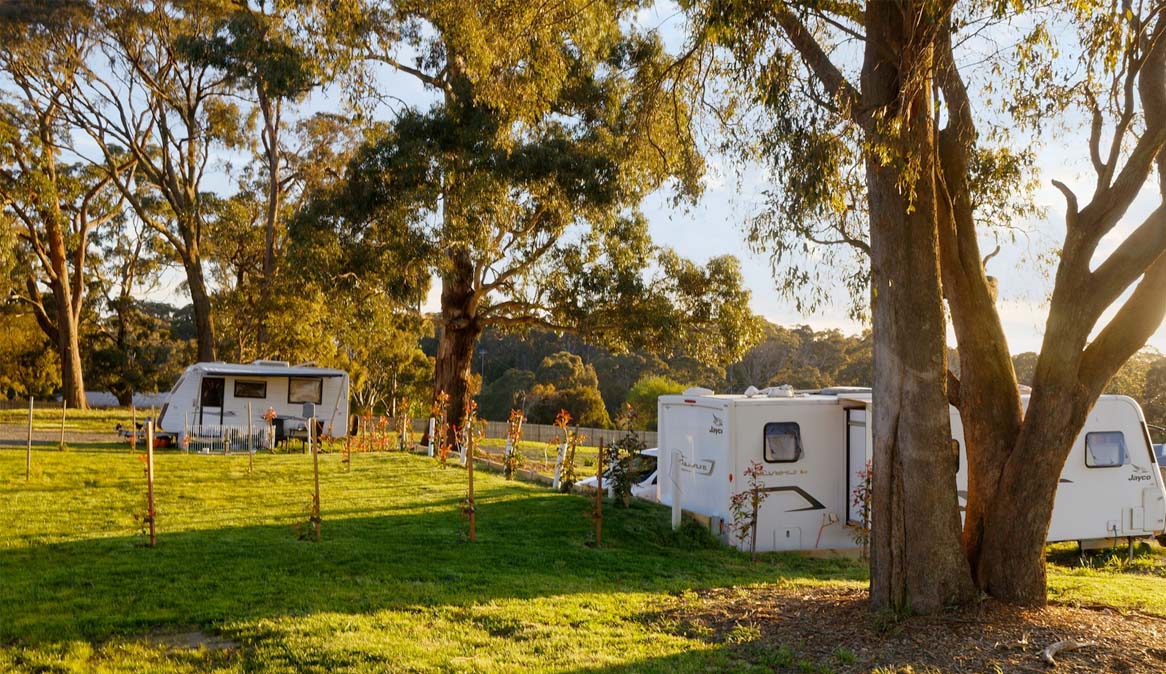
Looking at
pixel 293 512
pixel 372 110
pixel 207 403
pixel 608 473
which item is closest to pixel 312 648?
pixel 293 512

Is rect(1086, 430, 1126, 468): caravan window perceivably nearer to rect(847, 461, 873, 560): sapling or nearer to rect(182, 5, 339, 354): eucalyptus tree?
rect(847, 461, 873, 560): sapling

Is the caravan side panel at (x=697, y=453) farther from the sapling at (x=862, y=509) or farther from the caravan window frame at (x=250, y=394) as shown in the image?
the caravan window frame at (x=250, y=394)

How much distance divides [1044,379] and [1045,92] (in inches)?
130

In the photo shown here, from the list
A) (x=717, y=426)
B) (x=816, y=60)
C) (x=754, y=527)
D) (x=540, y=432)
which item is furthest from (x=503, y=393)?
(x=816, y=60)

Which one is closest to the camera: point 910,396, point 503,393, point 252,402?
point 910,396

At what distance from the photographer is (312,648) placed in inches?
244

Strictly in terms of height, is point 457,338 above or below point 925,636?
above

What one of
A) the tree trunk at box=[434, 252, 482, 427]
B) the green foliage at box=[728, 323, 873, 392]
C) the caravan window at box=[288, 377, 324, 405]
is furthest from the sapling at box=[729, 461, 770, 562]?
the green foliage at box=[728, 323, 873, 392]

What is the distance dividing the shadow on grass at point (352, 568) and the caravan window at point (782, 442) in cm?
114

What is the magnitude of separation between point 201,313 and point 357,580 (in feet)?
73.9

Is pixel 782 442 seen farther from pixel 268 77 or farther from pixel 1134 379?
pixel 1134 379

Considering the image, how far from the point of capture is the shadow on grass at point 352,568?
722 cm

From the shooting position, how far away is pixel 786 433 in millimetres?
11758

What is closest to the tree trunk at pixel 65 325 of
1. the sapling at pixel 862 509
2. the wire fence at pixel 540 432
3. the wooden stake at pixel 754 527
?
the wire fence at pixel 540 432
